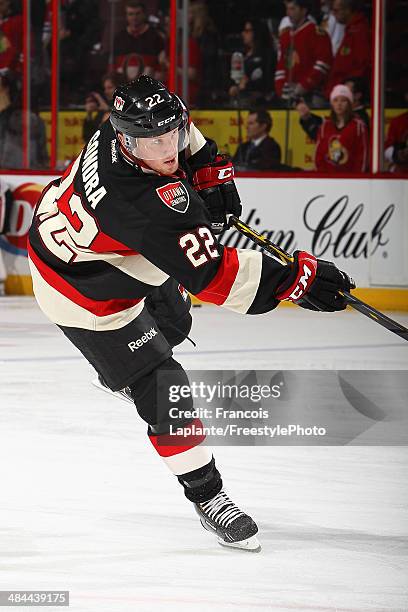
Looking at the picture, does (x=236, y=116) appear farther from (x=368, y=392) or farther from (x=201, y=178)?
(x=201, y=178)

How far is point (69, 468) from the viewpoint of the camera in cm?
362

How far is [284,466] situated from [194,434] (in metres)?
0.84

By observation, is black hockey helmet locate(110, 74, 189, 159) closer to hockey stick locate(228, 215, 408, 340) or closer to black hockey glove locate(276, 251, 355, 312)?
black hockey glove locate(276, 251, 355, 312)

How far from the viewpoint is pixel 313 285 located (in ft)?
9.18

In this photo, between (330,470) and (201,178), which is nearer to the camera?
(201,178)

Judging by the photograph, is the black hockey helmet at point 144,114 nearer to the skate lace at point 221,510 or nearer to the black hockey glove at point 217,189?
the black hockey glove at point 217,189

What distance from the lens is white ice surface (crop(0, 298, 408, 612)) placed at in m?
2.51

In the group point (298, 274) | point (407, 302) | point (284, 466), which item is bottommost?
point (407, 302)

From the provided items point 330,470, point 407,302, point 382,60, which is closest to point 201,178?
point 330,470

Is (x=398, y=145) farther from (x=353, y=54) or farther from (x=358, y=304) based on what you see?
(x=358, y=304)

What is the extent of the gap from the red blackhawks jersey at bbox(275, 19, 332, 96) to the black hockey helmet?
210 inches

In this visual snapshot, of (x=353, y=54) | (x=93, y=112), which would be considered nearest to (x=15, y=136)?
(x=93, y=112)

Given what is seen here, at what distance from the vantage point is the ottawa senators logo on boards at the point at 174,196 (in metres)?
2.66

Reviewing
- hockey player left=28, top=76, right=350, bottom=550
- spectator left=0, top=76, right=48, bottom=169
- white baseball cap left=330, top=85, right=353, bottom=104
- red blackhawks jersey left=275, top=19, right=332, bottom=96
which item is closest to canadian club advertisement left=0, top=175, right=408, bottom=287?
white baseball cap left=330, top=85, right=353, bottom=104
